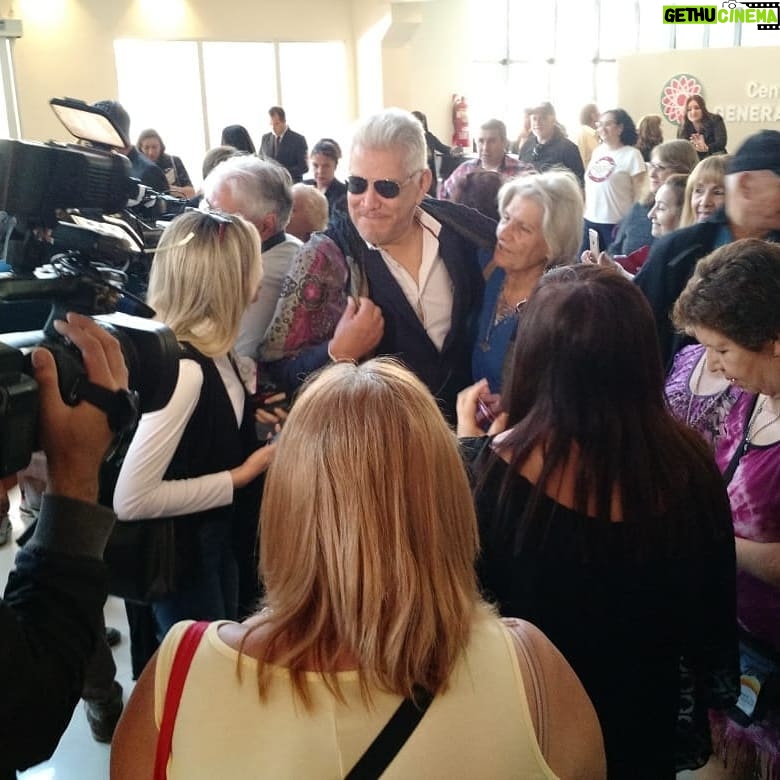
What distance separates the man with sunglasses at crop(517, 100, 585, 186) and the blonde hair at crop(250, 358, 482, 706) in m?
6.83

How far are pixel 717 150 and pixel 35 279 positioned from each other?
734cm

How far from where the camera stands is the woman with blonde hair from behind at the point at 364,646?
0.90 m

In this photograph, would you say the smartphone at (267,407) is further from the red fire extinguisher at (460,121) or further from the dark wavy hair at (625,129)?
the red fire extinguisher at (460,121)

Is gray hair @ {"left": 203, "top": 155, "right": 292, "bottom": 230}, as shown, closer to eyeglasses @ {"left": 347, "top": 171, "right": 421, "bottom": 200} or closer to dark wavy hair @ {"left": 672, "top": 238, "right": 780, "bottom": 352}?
eyeglasses @ {"left": 347, "top": 171, "right": 421, "bottom": 200}

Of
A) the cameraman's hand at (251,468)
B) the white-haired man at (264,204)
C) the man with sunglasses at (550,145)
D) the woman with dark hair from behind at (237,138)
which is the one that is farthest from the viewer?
the man with sunglasses at (550,145)

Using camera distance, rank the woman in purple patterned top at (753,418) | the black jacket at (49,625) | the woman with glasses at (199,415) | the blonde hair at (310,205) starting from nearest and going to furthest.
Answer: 1. the black jacket at (49,625)
2. the woman in purple patterned top at (753,418)
3. the woman with glasses at (199,415)
4. the blonde hair at (310,205)

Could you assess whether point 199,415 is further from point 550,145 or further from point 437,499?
point 550,145

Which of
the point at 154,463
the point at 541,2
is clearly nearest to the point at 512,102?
the point at 541,2

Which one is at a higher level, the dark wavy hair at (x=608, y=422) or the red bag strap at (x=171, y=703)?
the dark wavy hair at (x=608, y=422)

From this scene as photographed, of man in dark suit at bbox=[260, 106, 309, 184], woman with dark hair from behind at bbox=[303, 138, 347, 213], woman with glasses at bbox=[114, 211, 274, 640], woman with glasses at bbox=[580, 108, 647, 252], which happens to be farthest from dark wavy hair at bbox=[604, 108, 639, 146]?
woman with glasses at bbox=[114, 211, 274, 640]

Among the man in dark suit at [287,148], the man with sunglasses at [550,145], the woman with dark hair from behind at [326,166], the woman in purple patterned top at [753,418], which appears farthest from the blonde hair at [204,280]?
the man in dark suit at [287,148]

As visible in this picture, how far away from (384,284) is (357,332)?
17cm

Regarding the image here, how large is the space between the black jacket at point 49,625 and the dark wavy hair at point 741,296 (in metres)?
1.28

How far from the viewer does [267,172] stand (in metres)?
2.70
